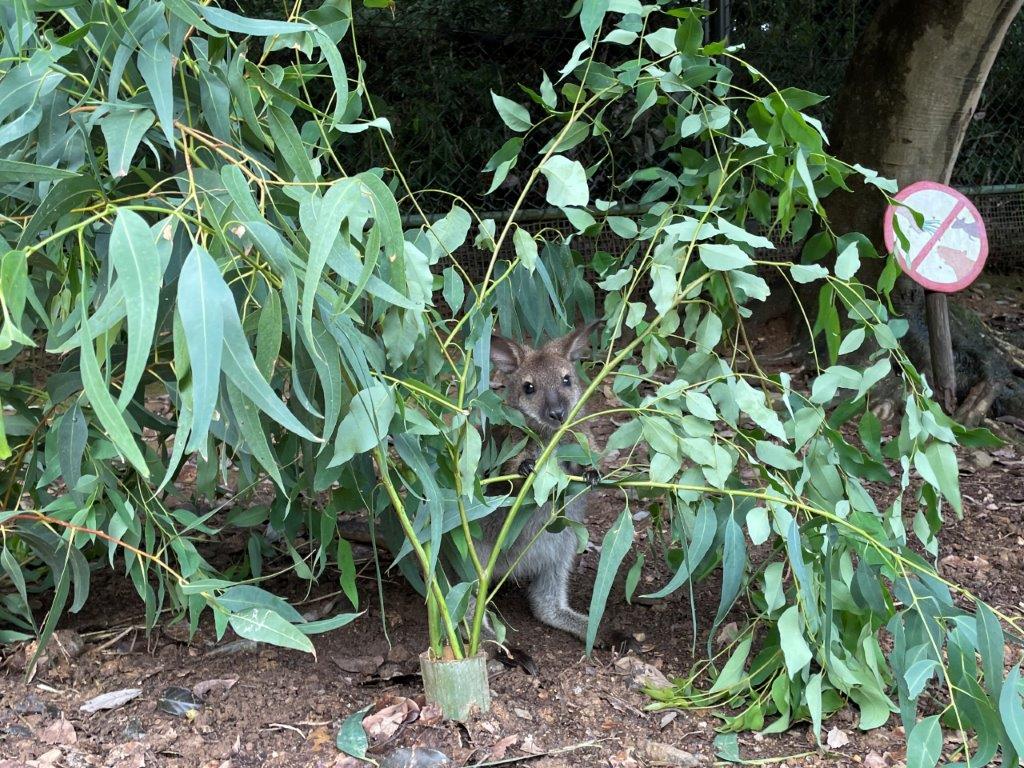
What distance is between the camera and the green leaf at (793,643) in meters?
2.31

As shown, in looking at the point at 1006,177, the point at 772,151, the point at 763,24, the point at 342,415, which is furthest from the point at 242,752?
the point at 1006,177

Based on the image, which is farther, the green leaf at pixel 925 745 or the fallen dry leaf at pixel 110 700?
the fallen dry leaf at pixel 110 700

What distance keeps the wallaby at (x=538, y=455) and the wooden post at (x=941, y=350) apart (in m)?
1.48

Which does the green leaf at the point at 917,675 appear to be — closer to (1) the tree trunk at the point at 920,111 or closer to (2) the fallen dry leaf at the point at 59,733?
(2) the fallen dry leaf at the point at 59,733

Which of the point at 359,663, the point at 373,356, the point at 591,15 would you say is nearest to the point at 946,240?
the point at 591,15

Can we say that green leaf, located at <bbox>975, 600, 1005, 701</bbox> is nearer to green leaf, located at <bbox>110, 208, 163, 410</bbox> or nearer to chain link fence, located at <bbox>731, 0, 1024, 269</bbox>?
green leaf, located at <bbox>110, 208, 163, 410</bbox>

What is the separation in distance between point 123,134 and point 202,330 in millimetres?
479

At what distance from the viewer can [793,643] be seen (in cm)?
235

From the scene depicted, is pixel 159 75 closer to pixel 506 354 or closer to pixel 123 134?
pixel 123 134

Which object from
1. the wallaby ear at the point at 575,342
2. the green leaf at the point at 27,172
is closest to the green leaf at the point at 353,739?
the green leaf at the point at 27,172

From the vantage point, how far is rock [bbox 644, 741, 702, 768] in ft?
7.85

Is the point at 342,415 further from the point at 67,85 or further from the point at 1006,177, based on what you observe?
the point at 1006,177

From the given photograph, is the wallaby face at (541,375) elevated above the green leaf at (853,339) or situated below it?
below

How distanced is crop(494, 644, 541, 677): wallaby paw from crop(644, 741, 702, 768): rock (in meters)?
0.49
